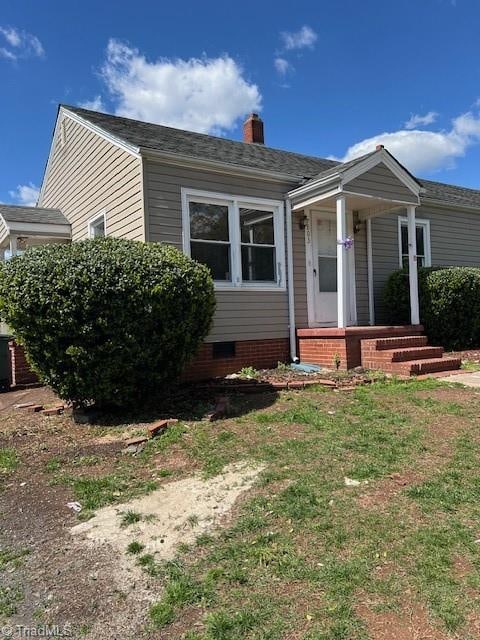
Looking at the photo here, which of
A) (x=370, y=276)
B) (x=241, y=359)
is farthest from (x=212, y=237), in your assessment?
(x=370, y=276)

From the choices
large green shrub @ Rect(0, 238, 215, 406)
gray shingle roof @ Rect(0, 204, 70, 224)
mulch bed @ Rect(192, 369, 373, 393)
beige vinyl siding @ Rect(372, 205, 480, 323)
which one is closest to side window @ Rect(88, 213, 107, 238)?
gray shingle roof @ Rect(0, 204, 70, 224)

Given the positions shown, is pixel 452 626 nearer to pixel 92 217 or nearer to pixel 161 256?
pixel 161 256

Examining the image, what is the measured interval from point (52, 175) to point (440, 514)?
1281 cm

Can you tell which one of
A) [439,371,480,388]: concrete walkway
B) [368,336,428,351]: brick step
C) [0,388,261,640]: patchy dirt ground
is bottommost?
[0,388,261,640]: patchy dirt ground

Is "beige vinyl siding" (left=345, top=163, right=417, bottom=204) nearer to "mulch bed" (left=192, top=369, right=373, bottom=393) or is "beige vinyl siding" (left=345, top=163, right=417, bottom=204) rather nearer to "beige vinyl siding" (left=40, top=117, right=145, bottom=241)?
"mulch bed" (left=192, top=369, right=373, bottom=393)

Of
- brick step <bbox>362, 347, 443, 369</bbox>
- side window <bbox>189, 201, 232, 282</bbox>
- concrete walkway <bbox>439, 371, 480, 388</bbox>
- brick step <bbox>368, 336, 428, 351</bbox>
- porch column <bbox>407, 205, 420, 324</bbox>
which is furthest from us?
porch column <bbox>407, 205, 420, 324</bbox>

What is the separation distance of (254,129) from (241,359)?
338 inches

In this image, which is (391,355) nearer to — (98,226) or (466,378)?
(466,378)

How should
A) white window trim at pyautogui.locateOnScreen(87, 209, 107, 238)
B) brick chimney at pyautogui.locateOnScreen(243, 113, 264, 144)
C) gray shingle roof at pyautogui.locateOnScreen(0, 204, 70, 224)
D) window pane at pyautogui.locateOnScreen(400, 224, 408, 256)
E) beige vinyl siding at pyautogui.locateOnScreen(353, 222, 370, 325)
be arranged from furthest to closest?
brick chimney at pyautogui.locateOnScreen(243, 113, 264, 144)
window pane at pyautogui.locateOnScreen(400, 224, 408, 256)
gray shingle roof at pyautogui.locateOnScreen(0, 204, 70, 224)
beige vinyl siding at pyautogui.locateOnScreen(353, 222, 370, 325)
white window trim at pyautogui.locateOnScreen(87, 209, 107, 238)

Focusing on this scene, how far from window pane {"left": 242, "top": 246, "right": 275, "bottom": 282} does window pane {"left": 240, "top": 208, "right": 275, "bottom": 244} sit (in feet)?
0.54

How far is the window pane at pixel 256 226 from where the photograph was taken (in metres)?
8.62

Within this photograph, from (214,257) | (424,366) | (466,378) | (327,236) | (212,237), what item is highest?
(327,236)

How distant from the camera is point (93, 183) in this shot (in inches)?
386

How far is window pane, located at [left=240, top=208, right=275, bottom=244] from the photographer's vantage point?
862 centimetres
